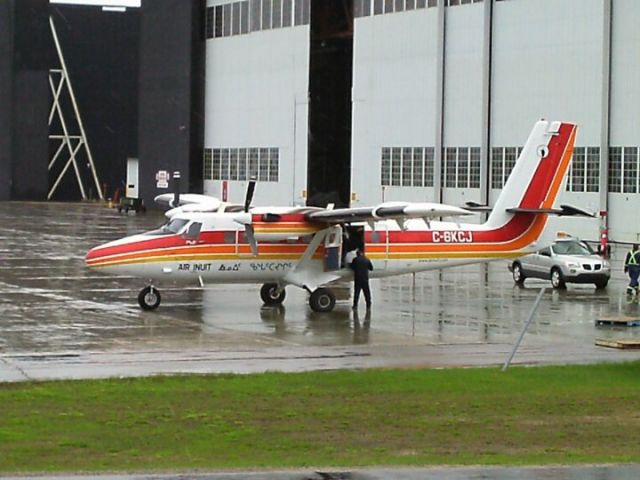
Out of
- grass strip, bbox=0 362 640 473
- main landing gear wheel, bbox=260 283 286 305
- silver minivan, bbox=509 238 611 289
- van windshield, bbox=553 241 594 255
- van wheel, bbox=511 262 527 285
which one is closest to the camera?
grass strip, bbox=0 362 640 473

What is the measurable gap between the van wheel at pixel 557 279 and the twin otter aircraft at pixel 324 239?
432 centimetres

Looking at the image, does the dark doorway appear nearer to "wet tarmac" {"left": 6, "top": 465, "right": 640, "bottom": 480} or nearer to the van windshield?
the van windshield

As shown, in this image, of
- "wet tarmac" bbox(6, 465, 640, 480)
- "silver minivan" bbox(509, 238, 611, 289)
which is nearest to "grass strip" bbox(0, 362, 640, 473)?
"wet tarmac" bbox(6, 465, 640, 480)

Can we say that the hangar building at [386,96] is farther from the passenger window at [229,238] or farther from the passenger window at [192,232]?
the passenger window at [192,232]

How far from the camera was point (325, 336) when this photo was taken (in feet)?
88.2

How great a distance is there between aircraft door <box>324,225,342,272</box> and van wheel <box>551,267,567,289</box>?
30.2 feet

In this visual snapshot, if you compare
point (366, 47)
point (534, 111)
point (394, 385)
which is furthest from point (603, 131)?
point (394, 385)

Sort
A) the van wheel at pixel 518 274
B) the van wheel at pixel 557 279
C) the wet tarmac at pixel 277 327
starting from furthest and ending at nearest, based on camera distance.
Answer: the van wheel at pixel 518 274
the van wheel at pixel 557 279
the wet tarmac at pixel 277 327

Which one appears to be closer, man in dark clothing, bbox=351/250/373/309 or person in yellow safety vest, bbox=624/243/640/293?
man in dark clothing, bbox=351/250/373/309

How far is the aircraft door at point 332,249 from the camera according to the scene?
1256 inches

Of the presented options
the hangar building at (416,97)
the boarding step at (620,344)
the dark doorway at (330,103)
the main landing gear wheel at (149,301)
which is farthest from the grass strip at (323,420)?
the dark doorway at (330,103)

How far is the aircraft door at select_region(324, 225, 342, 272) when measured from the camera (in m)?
31.9

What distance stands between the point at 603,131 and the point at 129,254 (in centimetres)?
3130

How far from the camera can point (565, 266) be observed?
126ft
